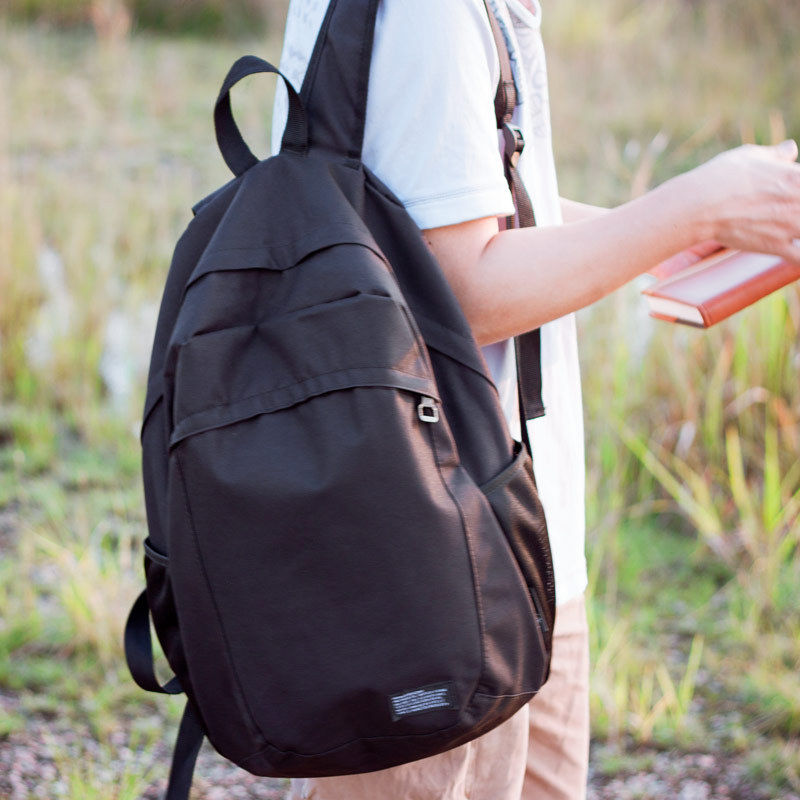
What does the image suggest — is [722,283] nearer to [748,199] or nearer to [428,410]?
[748,199]

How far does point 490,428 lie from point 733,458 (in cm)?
192

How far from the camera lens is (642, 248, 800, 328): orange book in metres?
1.03

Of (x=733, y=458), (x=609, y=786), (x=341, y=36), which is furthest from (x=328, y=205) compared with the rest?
(x=733, y=458)

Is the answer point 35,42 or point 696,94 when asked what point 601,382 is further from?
point 35,42

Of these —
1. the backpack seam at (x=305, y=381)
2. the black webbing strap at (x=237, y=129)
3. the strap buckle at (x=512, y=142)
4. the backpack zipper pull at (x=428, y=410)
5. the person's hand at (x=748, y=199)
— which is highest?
the black webbing strap at (x=237, y=129)

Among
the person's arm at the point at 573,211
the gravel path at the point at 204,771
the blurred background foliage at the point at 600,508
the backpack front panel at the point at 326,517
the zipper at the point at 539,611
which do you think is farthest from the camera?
the blurred background foliage at the point at 600,508

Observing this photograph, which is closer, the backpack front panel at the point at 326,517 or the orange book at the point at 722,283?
the backpack front panel at the point at 326,517

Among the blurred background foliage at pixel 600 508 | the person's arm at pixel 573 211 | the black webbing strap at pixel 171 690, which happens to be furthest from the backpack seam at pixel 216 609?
the blurred background foliage at pixel 600 508

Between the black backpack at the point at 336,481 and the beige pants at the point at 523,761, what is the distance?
10cm

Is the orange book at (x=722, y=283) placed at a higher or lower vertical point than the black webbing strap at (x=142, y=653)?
higher

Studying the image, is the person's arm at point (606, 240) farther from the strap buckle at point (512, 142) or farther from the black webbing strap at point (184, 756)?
the black webbing strap at point (184, 756)

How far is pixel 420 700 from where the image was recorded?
89 centimetres

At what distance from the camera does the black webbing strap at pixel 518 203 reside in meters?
1.00

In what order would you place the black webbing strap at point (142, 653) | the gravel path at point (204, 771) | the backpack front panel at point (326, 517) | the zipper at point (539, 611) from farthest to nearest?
the gravel path at point (204, 771) < the black webbing strap at point (142, 653) < the zipper at point (539, 611) < the backpack front panel at point (326, 517)
